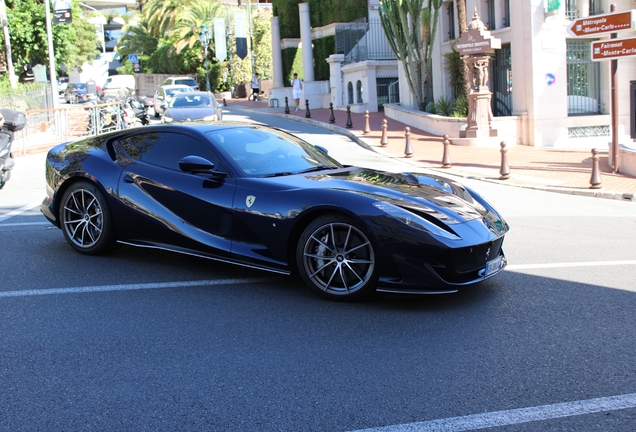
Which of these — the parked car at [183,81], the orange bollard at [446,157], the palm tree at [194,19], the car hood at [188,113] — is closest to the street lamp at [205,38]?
the palm tree at [194,19]

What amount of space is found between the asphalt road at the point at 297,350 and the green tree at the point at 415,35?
22.0 meters

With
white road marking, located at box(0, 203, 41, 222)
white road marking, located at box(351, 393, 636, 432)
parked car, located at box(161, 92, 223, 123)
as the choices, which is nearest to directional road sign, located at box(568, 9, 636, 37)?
white road marking, located at box(0, 203, 41, 222)

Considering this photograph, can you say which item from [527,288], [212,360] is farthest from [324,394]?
[527,288]

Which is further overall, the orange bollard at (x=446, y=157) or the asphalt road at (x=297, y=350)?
the orange bollard at (x=446, y=157)

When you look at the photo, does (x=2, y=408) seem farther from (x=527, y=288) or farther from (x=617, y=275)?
(x=617, y=275)

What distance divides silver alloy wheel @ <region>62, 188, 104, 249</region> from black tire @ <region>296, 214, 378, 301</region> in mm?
2400

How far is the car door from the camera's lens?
6.22 meters

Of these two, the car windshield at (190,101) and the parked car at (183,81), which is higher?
the parked car at (183,81)

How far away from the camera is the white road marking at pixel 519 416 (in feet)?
11.6

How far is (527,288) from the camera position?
6094 millimetres

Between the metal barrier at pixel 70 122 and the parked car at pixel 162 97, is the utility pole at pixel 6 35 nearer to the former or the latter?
the parked car at pixel 162 97

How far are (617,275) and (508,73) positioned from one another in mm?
20526

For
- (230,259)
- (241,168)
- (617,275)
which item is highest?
(241,168)

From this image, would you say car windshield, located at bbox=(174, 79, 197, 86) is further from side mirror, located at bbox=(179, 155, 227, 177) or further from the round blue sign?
side mirror, located at bbox=(179, 155, 227, 177)
